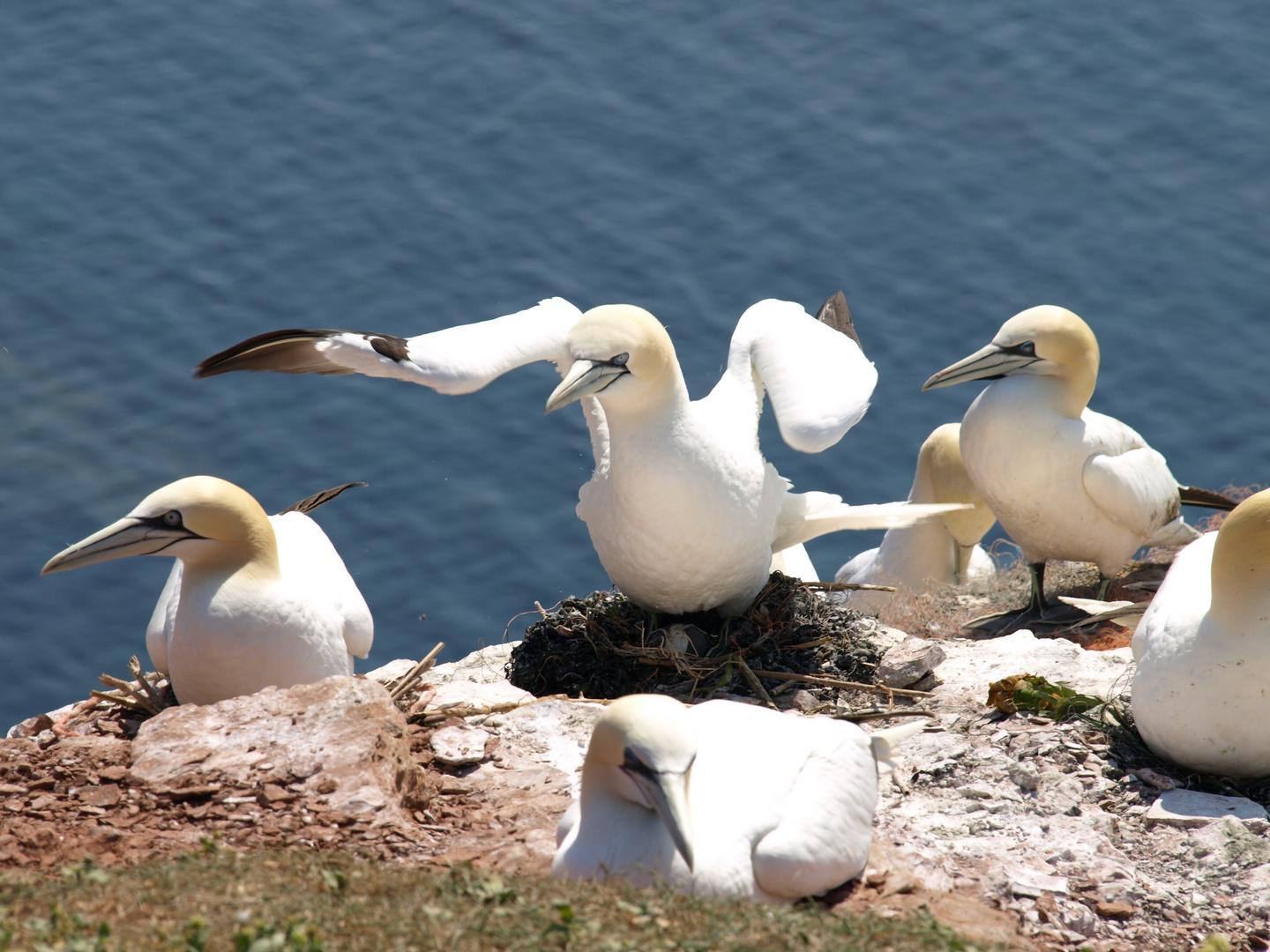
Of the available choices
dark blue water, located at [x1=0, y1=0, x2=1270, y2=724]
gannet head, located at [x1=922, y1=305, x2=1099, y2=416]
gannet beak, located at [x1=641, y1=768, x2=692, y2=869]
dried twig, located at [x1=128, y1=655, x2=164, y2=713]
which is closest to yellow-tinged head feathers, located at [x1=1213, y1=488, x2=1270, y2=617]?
gannet beak, located at [x1=641, y1=768, x2=692, y2=869]

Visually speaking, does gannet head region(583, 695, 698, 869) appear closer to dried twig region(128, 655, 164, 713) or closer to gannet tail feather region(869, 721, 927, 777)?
gannet tail feather region(869, 721, 927, 777)

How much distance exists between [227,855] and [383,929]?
69cm

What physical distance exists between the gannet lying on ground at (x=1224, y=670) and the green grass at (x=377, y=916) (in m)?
1.65

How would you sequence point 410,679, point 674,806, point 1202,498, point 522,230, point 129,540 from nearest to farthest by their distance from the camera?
point 674,806, point 129,540, point 410,679, point 1202,498, point 522,230

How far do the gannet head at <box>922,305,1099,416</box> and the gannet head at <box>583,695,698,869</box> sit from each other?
12.9ft

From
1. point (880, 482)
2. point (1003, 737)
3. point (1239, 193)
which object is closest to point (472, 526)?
point (880, 482)

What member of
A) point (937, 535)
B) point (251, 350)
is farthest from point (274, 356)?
point (937, 535)

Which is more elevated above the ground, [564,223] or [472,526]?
[564,223]

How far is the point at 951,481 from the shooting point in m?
8.76

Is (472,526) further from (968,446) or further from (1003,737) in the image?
(1003,737)

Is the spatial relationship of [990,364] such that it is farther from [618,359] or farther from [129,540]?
[129,540]

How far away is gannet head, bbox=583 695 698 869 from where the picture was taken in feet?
12.5

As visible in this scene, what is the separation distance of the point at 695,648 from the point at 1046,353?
254 cm

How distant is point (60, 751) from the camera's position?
4.83m
